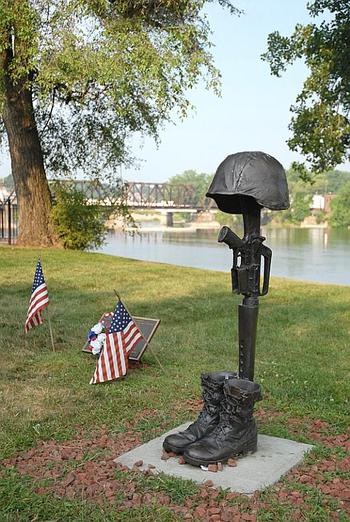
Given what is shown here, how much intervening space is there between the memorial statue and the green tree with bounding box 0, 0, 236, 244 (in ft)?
35.2

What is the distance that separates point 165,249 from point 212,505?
1785 centimetres

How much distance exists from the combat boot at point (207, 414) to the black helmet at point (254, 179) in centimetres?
112

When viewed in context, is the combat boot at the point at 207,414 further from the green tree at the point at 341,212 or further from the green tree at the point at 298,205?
the green tree at the point at 341,212

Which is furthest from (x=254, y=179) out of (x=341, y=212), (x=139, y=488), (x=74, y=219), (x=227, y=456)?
Answer: (x=341, y=212)

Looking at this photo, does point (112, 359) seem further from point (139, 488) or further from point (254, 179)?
point (254, 179)

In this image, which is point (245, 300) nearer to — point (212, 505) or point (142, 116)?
point (212, 505)

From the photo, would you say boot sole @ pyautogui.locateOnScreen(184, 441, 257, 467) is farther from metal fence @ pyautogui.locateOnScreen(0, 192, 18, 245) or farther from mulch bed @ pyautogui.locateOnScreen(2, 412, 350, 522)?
metal fence @ pyautogui.locateOnScreen(0, 192, 18, 245)

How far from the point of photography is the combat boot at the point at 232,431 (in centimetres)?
396

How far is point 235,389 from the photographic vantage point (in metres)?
4.05

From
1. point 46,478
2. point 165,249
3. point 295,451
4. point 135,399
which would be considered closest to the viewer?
point 46,478

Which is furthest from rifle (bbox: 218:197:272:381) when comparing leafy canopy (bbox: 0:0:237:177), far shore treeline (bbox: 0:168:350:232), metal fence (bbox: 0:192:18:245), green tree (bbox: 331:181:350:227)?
green tree (bbox: 331:181:350:227)

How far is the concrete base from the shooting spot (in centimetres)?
377

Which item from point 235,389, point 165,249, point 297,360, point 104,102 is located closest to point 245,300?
point 235,389

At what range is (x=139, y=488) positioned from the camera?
12.1 ft
